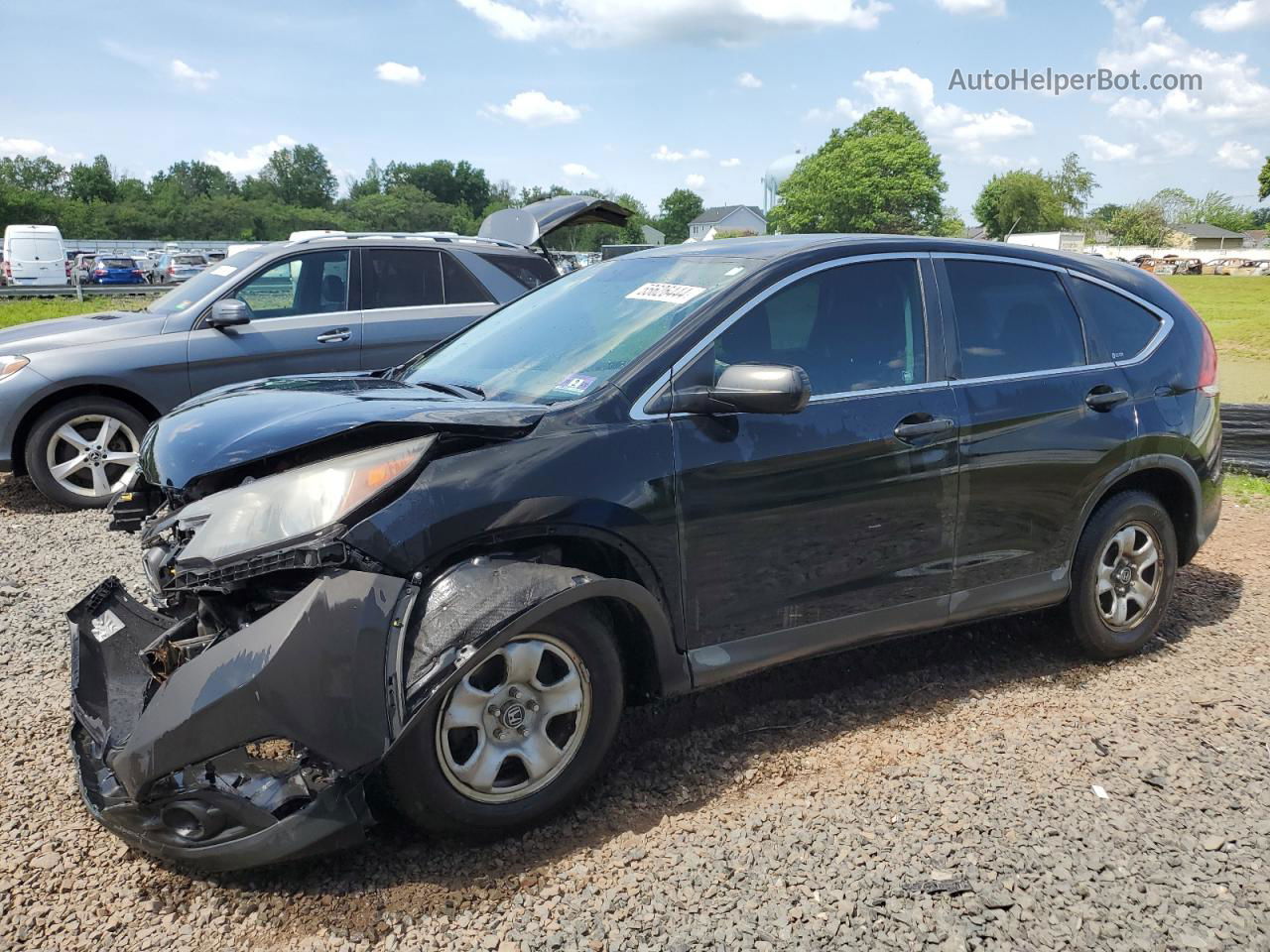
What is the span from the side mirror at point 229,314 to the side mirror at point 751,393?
16.4 feet

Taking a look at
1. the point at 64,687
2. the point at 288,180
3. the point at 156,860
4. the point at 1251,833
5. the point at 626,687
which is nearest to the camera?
the point at 156,860

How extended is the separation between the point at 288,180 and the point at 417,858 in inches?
5208

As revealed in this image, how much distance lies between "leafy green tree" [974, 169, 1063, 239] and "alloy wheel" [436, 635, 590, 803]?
10964cm

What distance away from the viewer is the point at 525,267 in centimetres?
839

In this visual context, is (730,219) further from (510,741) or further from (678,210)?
(510,741)

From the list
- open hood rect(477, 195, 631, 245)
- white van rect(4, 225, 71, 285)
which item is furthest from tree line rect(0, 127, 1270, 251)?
open hood rect(477, 195, 631, 245)

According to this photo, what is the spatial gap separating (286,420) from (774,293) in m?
1.71

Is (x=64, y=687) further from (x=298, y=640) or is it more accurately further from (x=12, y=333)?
(x=12, y=333)

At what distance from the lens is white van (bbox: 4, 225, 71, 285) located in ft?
102

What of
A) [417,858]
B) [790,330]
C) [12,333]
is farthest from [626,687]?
[12,333]

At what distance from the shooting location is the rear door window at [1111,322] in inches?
167

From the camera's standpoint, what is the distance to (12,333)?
729 cm

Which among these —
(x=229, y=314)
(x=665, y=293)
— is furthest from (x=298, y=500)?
(x=229, y=314)

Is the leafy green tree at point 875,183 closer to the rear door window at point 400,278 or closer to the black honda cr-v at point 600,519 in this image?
the rear door window at point 400,278
